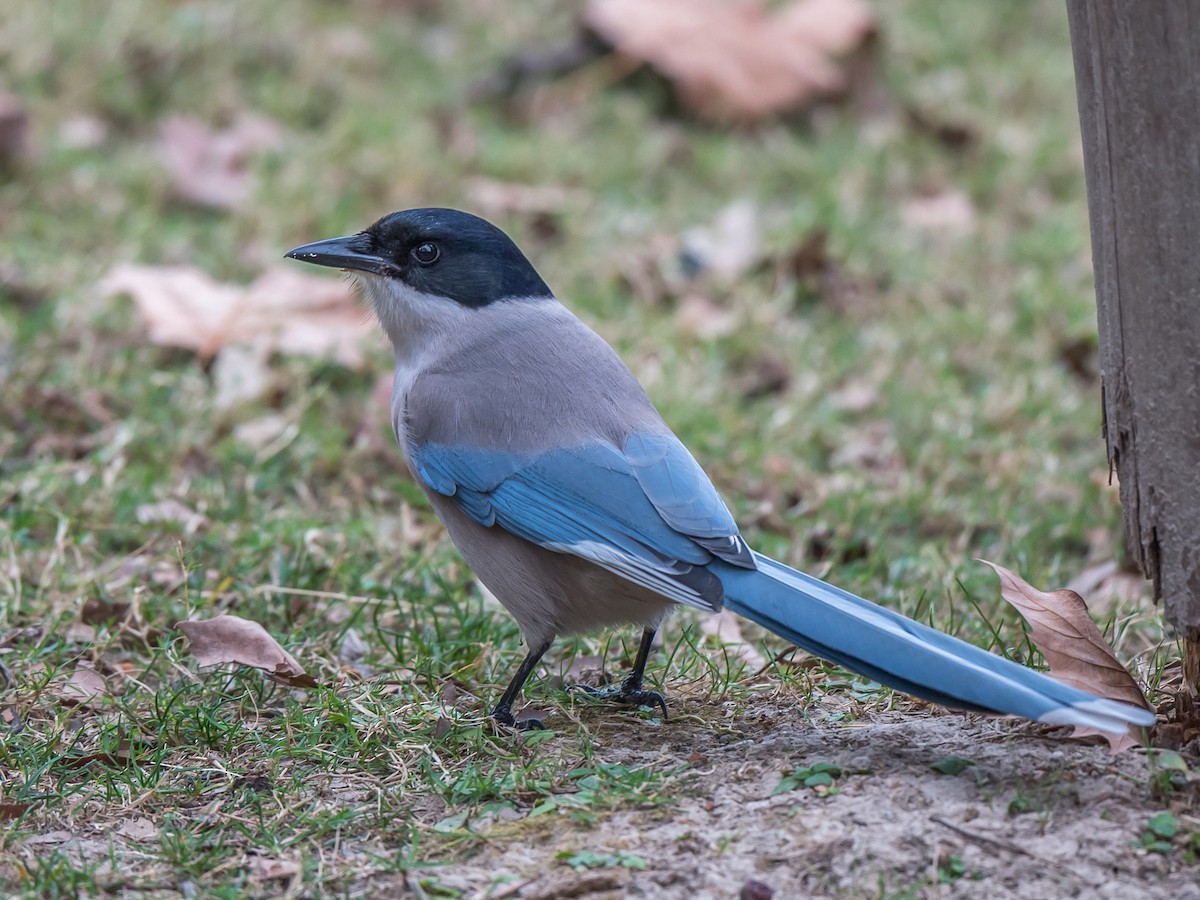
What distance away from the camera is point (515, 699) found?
4027mm

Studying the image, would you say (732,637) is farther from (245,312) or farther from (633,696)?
(245,312)

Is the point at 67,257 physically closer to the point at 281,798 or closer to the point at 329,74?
the point at 329,74

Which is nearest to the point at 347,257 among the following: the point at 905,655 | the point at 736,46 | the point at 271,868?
the point at 271,868

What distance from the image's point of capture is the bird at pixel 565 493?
10.7ft

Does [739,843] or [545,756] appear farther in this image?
[545,756]

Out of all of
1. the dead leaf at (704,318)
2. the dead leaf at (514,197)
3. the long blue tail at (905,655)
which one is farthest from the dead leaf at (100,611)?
the dead leaf at (514,197)

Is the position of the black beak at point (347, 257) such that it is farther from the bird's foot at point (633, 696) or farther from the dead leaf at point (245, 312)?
the bird's foot at point (633, 696)

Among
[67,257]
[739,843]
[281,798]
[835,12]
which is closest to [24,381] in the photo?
[67,257]

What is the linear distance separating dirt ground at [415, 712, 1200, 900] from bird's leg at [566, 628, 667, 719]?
441 mm

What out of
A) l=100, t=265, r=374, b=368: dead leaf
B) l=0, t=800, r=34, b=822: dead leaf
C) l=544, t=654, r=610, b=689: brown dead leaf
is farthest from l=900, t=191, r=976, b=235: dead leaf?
l=0, t=800, r=34, b=822: dead leaf

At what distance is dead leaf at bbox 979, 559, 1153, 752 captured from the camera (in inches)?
139

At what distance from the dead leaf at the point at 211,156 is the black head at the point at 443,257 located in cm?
303

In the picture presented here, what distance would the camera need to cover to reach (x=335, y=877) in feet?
10.2

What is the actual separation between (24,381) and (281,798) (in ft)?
9.93
